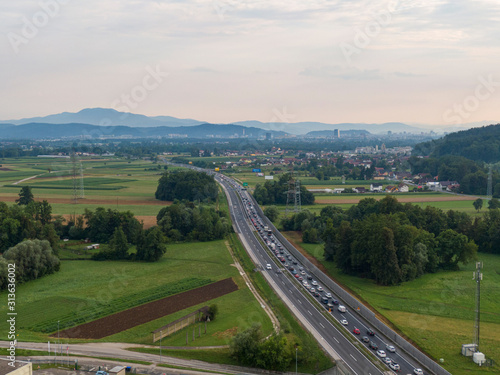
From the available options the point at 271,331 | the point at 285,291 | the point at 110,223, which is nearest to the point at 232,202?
the point at 110,223

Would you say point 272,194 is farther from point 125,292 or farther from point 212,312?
point 212,312

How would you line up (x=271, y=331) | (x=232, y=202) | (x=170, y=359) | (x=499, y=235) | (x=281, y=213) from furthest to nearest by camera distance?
(x=232, y=202) → (x=281, y=213) → (x=499, y=235) → (x=271, y=331) → (x=170, y=359)

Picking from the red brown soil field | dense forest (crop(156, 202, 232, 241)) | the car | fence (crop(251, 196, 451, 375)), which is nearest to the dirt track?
dense forest (crop(156, 202, 232, 241))

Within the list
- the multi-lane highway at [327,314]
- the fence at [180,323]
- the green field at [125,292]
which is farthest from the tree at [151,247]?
the fence at [180,323]

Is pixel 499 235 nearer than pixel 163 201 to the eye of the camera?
Yes

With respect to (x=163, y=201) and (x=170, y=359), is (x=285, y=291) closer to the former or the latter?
(x=170, y=359)

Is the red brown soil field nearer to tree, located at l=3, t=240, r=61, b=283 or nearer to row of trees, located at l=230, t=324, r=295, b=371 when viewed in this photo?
row of trees, located at l=230, t=324, r=295, b=371
